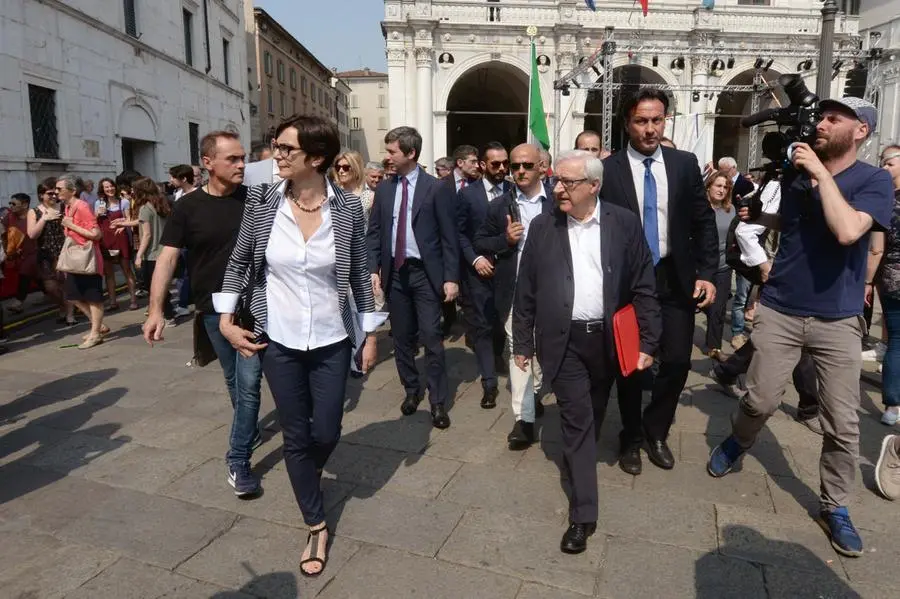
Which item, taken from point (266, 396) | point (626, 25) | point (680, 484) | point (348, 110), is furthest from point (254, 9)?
point (680, 484)

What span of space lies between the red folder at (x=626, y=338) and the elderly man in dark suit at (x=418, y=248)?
5.50ft

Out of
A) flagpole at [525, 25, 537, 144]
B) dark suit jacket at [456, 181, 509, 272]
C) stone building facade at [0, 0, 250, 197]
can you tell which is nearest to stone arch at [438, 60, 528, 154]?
flagpole at [525, 25, 537, 144]

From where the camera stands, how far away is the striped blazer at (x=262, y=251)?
284cm

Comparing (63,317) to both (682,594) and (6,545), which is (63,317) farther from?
(682,594)

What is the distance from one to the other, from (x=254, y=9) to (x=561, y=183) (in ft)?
137

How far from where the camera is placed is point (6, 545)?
2.97m

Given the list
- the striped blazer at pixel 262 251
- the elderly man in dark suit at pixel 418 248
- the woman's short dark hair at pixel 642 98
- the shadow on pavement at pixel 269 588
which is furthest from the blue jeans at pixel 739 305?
the shadow on pavement at pixel 269 588

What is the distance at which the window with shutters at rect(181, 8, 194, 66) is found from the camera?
2109 centimetres

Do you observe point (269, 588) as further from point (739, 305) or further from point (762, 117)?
point (739, 305)

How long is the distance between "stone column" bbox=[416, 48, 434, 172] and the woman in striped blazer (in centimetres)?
1988

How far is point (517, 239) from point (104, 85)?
1538cm

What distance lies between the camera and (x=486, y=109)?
33656 mm

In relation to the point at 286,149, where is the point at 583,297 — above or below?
below

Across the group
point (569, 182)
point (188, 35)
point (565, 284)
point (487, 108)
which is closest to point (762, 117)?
point (569, 182)
